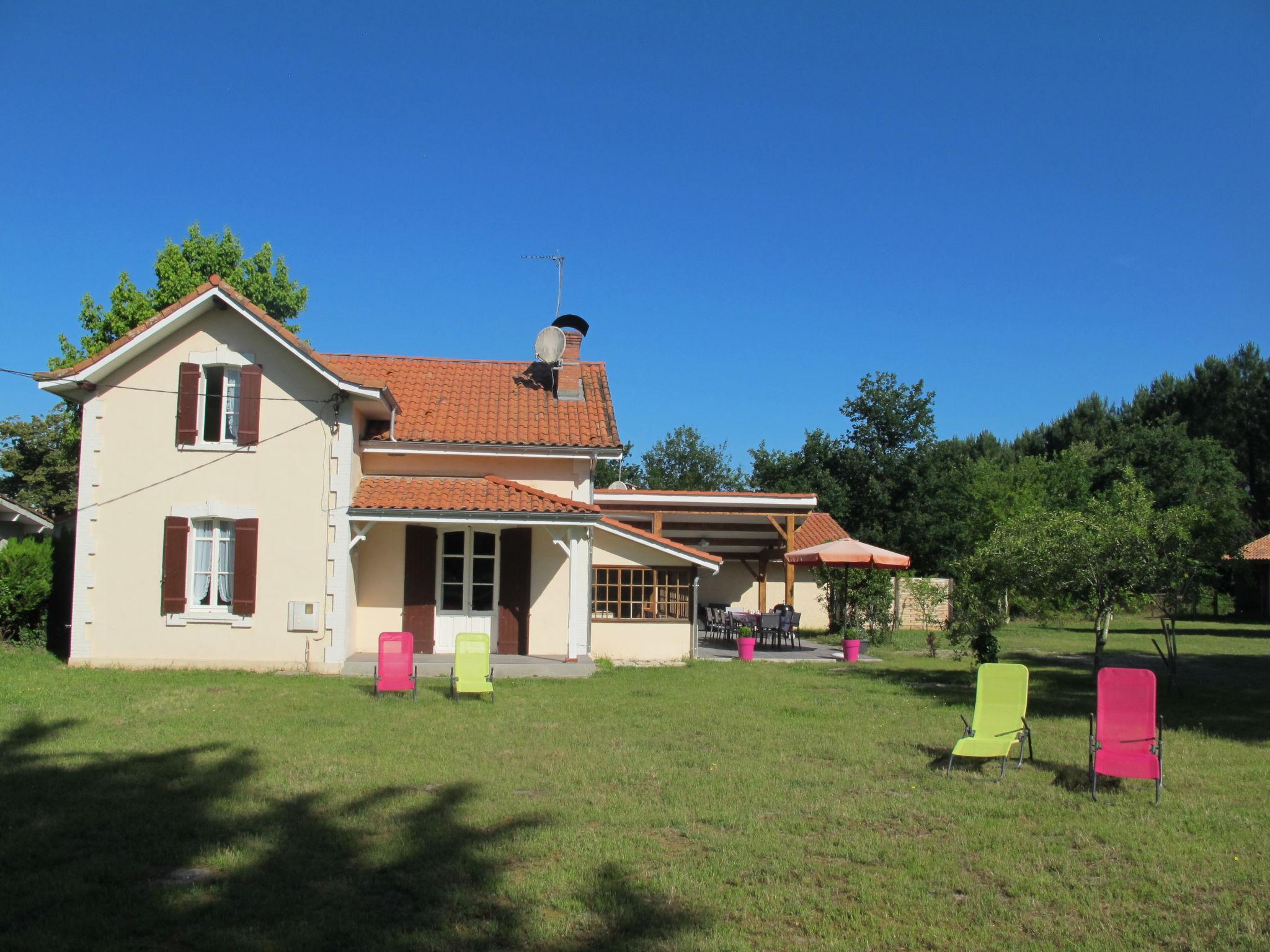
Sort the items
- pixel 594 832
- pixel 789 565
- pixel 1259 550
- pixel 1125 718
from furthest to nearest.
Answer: pixel 1259 550 → pixel 789 565 → pixel 1125 718 → pixel 594 832

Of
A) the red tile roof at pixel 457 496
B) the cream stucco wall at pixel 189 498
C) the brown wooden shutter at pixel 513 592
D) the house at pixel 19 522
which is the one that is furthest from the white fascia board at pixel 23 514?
the brown wooden shutter at pixel 513 592

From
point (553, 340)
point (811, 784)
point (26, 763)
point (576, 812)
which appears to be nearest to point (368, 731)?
point (26, 763)

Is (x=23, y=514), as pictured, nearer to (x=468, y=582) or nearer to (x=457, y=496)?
(x=468, y=582)

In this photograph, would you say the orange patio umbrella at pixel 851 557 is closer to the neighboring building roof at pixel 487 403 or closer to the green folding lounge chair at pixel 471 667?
the neighboring building roof at pixel 487 403

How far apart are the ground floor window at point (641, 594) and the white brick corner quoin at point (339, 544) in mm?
5061

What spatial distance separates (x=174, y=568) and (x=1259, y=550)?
4153cm

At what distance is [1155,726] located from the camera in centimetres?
925

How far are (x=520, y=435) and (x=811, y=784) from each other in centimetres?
1091

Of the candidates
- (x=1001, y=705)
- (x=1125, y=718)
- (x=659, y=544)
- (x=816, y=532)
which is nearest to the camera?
(x=1125, y=718)

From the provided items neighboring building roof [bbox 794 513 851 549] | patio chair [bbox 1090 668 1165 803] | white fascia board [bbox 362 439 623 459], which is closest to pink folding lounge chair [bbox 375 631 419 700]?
white fascia board [bbox 362 439 623 459]

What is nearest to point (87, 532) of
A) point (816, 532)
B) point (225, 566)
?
point (225, 566)

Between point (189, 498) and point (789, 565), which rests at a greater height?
point (189, 498)

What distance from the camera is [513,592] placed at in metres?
17.6

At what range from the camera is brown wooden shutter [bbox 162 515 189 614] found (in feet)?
51.1
